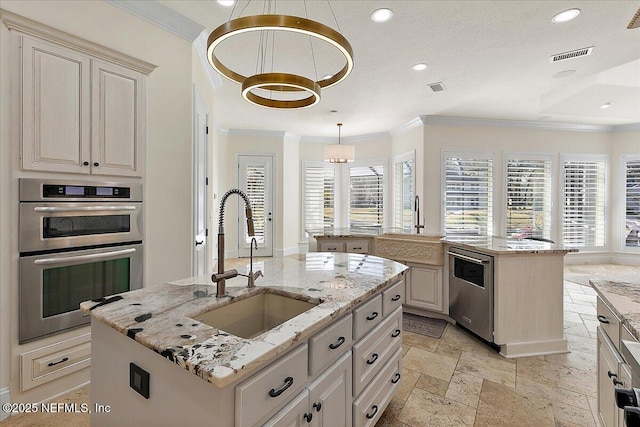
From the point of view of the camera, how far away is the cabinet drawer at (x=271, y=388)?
0.83 metres

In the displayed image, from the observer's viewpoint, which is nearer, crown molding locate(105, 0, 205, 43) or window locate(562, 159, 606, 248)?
crown molding locate(105, 0, 205, 43)

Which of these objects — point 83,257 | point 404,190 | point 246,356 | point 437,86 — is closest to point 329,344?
point 246,356

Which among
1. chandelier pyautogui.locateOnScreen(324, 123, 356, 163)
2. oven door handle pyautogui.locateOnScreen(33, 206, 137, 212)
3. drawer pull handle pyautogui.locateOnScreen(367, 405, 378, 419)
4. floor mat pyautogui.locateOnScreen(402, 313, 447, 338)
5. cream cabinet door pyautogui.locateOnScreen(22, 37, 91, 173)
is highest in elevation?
chandelier pyautogui.locateOnScreen(324, 123, 356, 163)

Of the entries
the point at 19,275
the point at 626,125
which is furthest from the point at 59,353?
the point at 626,125

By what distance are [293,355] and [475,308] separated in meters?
2.47

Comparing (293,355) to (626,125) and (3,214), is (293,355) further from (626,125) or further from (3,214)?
(626,125)

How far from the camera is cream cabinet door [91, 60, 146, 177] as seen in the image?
83.8 inches

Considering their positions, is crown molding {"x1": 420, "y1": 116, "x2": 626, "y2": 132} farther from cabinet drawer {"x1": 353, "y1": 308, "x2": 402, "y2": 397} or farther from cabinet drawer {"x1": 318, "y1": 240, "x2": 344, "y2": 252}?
cabinet drawer {"x1": 353, "y1": 308, "x2": 402, "y2": 397}

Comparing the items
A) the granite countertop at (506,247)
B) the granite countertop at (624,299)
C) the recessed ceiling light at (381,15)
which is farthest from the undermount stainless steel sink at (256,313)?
the recessed ceiling light at (381,15)

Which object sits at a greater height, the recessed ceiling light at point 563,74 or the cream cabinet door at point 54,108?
the recessed ceiling light at point 563,74

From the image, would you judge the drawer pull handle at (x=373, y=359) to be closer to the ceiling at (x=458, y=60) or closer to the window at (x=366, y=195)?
the ceiling at (x=458, y=60)

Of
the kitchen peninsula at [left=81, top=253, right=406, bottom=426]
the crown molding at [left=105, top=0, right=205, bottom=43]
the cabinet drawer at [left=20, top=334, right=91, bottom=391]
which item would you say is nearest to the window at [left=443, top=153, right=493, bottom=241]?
the kitchen peninsula at [left=81, top=253, right=406, bottom=426]

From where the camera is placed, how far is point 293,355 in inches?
40.0

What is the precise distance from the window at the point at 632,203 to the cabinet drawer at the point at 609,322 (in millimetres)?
6626
